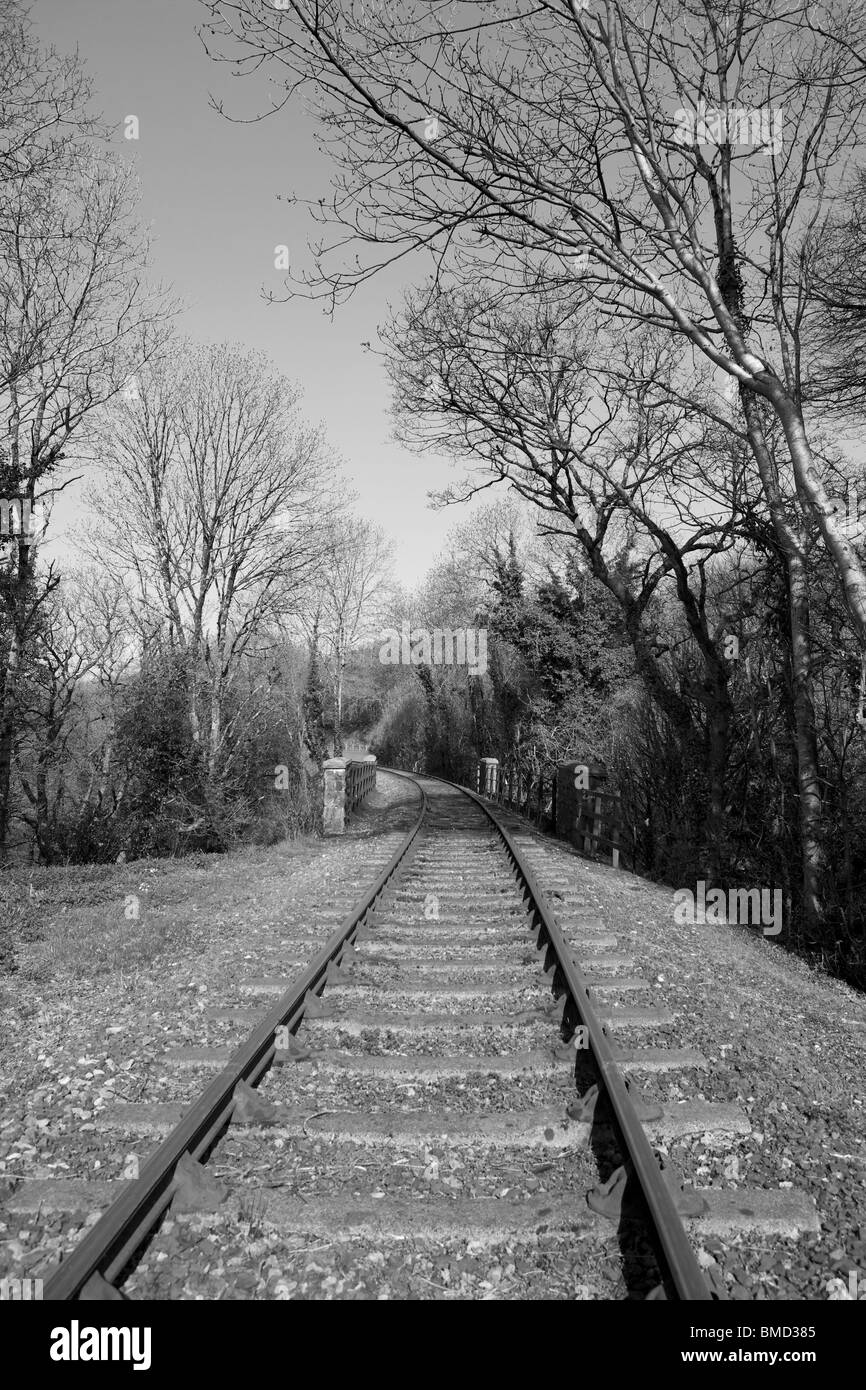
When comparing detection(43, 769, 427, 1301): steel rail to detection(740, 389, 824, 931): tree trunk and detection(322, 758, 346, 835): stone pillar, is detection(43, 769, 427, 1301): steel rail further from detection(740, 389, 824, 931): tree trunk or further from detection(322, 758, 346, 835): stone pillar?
detection(322, 758, 346, 835): stone pillar

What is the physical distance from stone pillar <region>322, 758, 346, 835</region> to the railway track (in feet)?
31.9

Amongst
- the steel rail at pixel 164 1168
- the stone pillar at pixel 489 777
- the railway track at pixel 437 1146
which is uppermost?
the stone pillar at pixel 489 777

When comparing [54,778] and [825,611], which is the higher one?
[825,611]

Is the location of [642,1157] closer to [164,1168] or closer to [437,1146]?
[437,1146]

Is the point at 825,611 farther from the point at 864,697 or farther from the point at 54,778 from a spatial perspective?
the point at 54,778

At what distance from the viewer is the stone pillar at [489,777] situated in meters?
25.5

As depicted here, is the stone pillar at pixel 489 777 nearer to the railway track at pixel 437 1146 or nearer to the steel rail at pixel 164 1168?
the railway track at pixel 437 1146

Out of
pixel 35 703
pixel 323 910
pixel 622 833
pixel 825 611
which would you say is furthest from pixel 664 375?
pixel 35 703

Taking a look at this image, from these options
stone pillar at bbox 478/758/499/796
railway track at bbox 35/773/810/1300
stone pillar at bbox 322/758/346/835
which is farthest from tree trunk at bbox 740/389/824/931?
stone pillar at bbox 478/758/499/796

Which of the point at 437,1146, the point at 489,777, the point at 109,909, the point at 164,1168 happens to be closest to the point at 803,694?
the point at 437,1146

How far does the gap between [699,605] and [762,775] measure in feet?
8.58

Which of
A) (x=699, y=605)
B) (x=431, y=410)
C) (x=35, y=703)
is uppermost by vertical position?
(x=431, y=410)

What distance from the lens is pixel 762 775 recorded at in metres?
10.6

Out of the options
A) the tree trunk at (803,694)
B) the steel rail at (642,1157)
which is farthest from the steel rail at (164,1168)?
the tree trunk at (803,694)
